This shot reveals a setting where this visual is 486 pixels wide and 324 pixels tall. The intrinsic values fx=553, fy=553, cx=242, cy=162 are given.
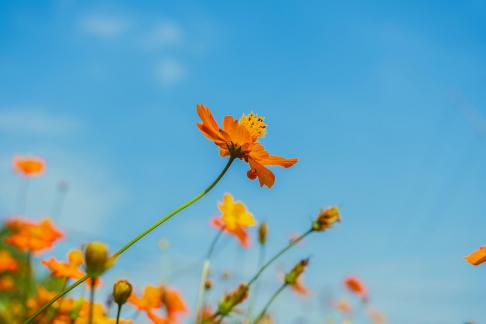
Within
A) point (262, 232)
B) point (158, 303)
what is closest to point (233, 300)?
point (158, 303)

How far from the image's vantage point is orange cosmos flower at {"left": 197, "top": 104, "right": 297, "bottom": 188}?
0.90 metres

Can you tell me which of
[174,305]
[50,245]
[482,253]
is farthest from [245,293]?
[50,245]

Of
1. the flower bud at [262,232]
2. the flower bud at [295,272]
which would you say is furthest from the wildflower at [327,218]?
the flower bud at [262,232]

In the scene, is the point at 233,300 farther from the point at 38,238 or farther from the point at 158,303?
the point at 38,238

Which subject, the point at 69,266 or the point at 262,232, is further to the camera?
the point at 262,232

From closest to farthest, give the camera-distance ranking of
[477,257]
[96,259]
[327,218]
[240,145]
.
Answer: [96,259], [477,257], [240,145], [327,218]

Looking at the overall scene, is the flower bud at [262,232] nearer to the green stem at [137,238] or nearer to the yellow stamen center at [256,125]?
the yellow stamen center at [256,125]

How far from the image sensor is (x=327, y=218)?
1.24 metres

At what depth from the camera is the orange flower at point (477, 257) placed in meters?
0.74

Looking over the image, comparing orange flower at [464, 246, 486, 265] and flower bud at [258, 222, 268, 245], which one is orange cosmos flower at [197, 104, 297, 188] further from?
flower bud at [258, 222, 268, 245]

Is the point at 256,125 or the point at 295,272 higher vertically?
the point at 256,125

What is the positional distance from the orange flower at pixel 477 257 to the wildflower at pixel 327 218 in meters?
0.50

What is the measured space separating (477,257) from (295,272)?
21.6 inches

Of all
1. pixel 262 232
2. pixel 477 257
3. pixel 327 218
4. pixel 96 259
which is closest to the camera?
pixel 96 259
